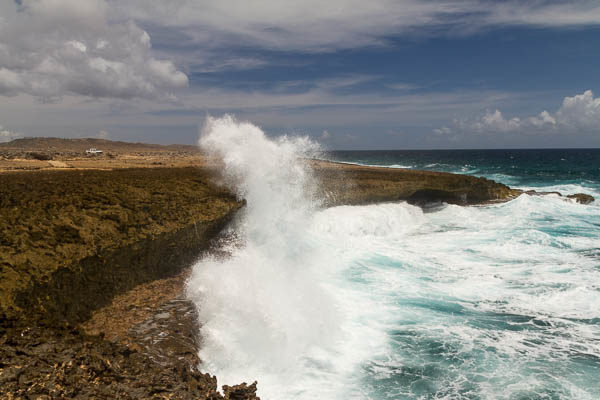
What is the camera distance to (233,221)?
13.6 meters

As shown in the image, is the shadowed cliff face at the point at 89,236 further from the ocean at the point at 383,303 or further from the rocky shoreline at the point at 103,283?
the ocean at the point at 383,303

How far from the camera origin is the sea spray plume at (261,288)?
680 cm

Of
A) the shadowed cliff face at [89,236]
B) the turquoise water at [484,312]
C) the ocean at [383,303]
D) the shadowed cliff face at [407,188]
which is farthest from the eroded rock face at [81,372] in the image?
the shadowed cliff face at [407,188]

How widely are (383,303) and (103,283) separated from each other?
664 cm

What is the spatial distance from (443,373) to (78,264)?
7.23 meters

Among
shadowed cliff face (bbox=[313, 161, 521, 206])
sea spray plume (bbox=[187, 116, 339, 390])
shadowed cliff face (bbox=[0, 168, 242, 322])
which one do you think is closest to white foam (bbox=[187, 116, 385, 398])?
sea spray plume (bbox=[187, 116, 339, 390])

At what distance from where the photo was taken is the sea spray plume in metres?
6.80

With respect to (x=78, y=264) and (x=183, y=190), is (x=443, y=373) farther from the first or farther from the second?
(x=183, y=190)

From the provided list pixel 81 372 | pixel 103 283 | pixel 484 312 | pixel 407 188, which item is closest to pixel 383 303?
pixel 484 312

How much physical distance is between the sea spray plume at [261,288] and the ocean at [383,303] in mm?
35

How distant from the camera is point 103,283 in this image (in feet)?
26.2

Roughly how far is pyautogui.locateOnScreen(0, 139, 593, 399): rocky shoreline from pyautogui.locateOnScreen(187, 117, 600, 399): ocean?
2.60 feet

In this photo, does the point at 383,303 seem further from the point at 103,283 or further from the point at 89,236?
the point at 89,236

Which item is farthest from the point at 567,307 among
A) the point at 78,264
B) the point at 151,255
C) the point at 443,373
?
the point at 78,264
